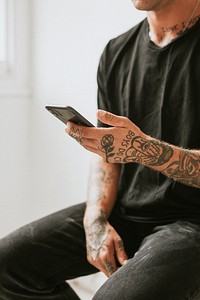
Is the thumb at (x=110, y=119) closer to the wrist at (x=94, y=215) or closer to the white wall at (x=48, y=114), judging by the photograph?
the wrist at (x=94, y=215)

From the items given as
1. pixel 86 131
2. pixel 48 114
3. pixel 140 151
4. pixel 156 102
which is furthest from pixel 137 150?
pixel 48 114

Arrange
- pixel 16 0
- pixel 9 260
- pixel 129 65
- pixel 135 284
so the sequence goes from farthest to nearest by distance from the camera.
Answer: pixel 16 0 → pixel 129 65 → pixel 9 260 → pixel 135 284

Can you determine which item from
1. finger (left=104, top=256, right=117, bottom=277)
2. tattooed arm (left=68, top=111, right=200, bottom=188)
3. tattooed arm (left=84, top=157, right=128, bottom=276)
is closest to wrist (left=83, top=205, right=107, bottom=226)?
tattooed arm (left=84, top=157, right=128, bottom=276)

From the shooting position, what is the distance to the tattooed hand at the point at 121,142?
37.8 inches

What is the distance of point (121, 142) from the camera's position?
3.20ft

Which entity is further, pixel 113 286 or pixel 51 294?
pixel 51 294

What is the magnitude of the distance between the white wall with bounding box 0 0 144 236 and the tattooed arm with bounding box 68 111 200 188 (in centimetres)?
69

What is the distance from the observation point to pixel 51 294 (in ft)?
3.97

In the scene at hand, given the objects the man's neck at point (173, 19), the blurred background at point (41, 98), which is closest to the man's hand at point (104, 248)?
the man's neck at point (173, 19)

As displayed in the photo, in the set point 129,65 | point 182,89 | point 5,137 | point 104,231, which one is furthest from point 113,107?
point 5,137

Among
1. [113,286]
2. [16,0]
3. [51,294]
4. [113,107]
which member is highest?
[16,0]

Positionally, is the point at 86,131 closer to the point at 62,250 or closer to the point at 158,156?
the point at 158,156

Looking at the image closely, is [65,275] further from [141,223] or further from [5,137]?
[5,137]

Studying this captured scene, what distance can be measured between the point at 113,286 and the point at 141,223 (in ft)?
0.91
